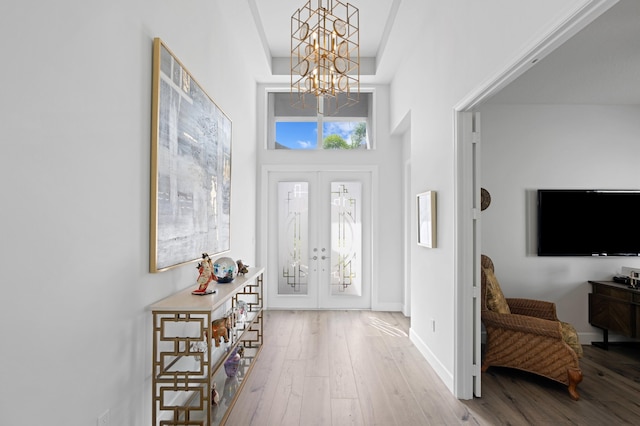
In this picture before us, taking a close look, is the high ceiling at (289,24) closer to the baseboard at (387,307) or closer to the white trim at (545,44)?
the white trim at (545,44)

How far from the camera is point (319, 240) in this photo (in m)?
5.63

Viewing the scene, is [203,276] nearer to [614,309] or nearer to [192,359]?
[192,359]

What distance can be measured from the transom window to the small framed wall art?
2108 millimetres

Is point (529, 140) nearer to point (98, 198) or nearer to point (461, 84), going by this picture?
point (461, 84)

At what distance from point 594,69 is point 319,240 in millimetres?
3762

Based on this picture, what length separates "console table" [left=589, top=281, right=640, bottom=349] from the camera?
3.74m

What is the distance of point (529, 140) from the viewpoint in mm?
4309

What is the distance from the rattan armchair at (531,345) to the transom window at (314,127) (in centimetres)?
307

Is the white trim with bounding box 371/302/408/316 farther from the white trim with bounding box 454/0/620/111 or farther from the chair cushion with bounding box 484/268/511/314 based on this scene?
the white trim with bounding box 454/0/620/111

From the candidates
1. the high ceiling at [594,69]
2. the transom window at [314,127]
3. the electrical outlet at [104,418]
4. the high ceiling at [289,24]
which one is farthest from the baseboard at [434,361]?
the high ceiling at [289,24]

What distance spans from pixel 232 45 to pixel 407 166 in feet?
9.08

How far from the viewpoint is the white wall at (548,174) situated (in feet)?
14.0

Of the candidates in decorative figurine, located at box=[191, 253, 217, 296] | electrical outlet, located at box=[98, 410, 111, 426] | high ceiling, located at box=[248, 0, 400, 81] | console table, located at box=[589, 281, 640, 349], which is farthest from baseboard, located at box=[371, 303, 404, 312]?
electrical outlet, located at box=[98, 410, 111, 426]

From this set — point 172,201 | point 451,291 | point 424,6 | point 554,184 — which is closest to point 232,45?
point 424,6
